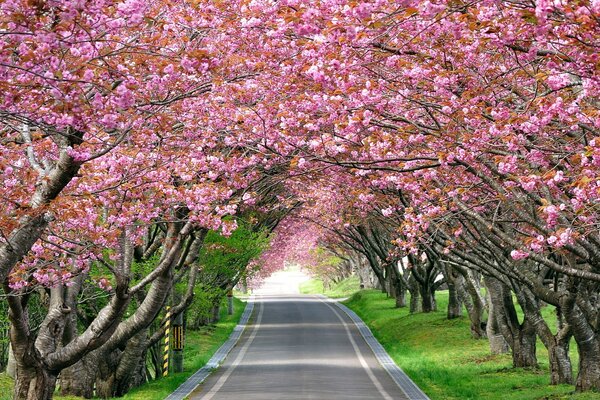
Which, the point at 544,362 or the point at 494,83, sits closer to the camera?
the point at 494,83

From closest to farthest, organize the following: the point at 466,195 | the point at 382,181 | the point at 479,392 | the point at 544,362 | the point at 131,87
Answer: the point at 131,87 < the point at 466,195 < the point at 382,181 < the point at 479,392 < the point at 544,362

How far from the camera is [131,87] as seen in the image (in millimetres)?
7414

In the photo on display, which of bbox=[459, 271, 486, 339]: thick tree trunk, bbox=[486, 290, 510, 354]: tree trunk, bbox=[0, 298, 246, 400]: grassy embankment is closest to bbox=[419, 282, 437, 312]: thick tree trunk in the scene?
bbox=[0, 298, 246, 400]: grassy embankment

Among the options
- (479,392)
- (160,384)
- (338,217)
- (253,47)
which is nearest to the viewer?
(253,47)

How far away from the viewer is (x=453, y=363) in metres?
26.4

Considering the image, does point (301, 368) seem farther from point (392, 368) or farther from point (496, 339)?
point (496, 339)

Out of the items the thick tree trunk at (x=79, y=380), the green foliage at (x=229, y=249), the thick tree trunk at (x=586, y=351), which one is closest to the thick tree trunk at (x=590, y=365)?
the thick tree trunk at (x=586, y=351)

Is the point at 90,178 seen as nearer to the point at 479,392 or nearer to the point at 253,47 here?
the point at 253,47

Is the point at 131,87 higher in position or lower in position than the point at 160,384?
higher

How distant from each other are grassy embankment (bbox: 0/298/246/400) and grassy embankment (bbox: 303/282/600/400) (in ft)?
20.2

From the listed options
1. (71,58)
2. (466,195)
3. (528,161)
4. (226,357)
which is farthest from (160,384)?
(71,58)

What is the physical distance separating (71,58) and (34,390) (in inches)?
314

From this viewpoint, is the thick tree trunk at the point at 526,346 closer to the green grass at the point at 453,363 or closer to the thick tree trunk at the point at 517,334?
the thick tree trunk at the point at 517,334

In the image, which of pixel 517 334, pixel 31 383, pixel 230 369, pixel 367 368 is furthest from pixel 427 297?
pixel 31 383
